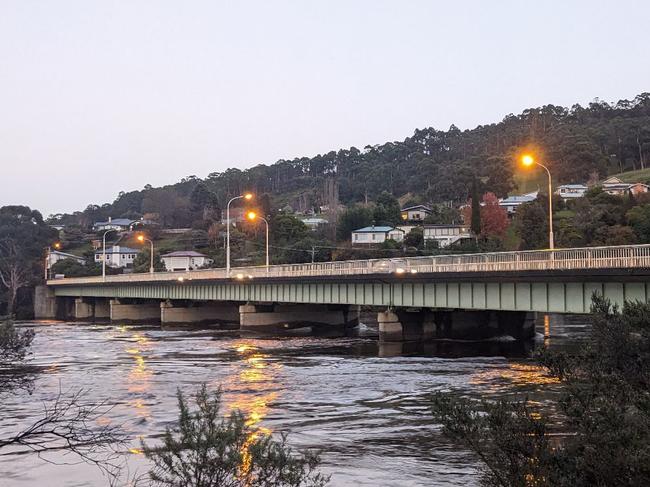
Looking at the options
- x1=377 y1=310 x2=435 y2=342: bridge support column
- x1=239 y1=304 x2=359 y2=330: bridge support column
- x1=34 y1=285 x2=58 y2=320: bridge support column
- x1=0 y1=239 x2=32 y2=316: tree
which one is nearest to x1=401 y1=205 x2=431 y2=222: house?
x1=34 y1=285 x2=58 y2=320: bridge support column

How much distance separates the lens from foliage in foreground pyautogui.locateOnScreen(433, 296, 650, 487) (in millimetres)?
13320

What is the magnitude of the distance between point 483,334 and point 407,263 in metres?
13.1

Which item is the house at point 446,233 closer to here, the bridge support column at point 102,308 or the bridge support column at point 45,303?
the bridge support column at point 102,308

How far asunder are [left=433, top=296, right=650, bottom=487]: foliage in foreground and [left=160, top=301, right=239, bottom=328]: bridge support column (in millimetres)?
86597

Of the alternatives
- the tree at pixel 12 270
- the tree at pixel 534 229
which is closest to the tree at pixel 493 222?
the tree at pixel 534 229

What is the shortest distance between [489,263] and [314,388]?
15.8m

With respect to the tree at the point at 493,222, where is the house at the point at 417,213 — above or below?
above

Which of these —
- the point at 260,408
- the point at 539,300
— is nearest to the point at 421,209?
the point at 539,300

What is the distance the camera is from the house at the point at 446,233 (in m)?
148

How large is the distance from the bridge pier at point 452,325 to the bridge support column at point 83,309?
8054cm

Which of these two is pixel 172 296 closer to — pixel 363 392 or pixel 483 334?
pixel 483 334

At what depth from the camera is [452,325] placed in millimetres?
69562

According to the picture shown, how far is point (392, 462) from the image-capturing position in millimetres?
23453

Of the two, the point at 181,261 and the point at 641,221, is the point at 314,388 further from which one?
the point at 181,261
